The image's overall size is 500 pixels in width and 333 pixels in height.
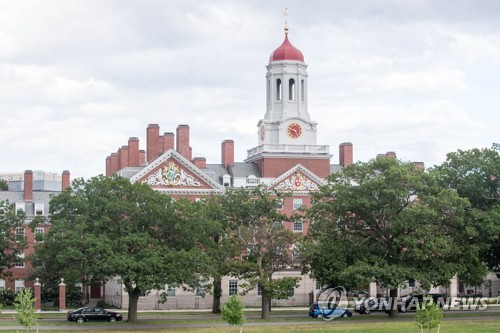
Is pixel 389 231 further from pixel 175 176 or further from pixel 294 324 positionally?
pixel 175 176

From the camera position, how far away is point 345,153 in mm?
105000

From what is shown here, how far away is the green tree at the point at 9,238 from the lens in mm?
80125

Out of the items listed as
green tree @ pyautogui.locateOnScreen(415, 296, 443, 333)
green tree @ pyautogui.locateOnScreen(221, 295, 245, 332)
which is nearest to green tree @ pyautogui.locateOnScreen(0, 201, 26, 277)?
green tree @ pyautogui.locateOnScreen(221, 295, 245, 332)

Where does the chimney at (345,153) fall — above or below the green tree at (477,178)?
above

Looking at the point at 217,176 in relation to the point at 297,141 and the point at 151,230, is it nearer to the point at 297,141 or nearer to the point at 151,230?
the point at 297,141

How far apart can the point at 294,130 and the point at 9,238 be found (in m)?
30.5

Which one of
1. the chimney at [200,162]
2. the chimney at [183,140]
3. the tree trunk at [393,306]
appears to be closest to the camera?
the tree trunk at [393,306]

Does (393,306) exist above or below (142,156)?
below

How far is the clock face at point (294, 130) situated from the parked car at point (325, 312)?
100 ft

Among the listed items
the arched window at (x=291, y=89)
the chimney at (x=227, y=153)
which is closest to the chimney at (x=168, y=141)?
the chimney at (x=227, y=153)

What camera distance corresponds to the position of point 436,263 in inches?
2591

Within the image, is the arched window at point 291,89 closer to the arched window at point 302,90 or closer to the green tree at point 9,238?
the arched window at point 302,90

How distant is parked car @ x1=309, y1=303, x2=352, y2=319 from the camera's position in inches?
2726

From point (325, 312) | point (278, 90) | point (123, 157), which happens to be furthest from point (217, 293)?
point (278, 90)
